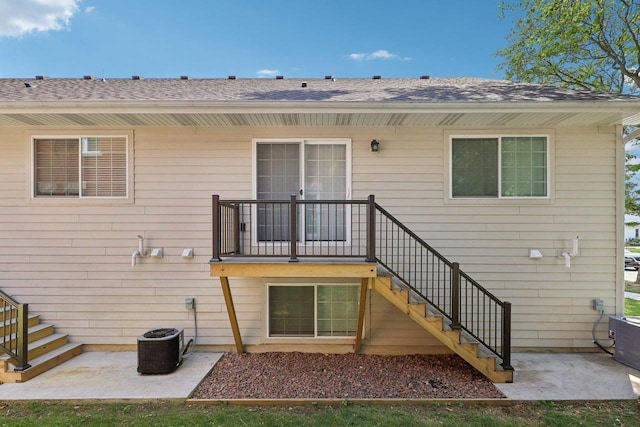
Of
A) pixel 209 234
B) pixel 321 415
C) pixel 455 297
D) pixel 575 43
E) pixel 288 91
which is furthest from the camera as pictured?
pixel 575 43

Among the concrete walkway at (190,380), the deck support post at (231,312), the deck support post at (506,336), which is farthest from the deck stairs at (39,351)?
the deck support post at (506,336)

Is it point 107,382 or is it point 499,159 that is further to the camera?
point 499,159

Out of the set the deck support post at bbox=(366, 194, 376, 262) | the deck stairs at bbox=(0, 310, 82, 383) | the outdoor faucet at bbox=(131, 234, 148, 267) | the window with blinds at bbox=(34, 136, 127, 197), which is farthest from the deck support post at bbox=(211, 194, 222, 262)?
the deck stairs at bbox=(0, 310, 82, 383)

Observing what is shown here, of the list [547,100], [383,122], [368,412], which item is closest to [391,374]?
[368,412]

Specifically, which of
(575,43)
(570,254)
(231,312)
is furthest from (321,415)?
(575,43)

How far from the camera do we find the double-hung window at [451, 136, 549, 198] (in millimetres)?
4875

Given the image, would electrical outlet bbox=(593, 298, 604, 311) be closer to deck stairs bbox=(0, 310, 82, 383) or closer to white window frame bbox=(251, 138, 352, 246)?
white window frame bbox=(251, 138, 352, 246)

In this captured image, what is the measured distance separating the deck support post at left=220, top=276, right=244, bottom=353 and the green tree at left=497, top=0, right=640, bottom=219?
1136cm

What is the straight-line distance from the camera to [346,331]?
495 centimetres

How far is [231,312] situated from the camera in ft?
14.6

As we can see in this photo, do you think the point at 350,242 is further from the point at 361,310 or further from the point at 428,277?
the point at 428,277

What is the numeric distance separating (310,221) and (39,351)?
432cm

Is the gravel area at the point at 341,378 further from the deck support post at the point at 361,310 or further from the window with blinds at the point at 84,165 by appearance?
the window with blinds at the point at 84,165

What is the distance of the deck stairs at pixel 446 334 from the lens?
12.7 feet
